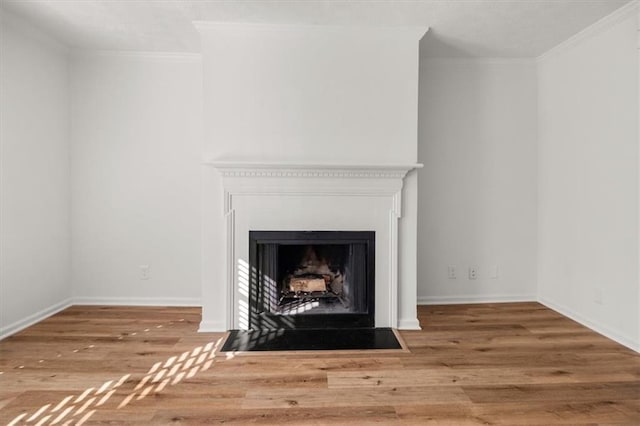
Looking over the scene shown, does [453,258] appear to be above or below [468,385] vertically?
above

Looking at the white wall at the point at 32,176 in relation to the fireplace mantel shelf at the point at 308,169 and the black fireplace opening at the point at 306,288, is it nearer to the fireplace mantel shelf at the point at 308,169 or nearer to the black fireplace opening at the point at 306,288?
the fireplace mantel shelf at the point at 308,169

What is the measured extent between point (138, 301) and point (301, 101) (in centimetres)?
240

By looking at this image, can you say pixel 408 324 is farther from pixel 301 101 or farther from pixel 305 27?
pixel 305 27

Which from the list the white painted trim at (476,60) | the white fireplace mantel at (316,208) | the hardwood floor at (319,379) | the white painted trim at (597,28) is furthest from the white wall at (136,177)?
the white painted trim at (597,28)

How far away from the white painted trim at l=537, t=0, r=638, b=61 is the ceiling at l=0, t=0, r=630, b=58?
0.05m

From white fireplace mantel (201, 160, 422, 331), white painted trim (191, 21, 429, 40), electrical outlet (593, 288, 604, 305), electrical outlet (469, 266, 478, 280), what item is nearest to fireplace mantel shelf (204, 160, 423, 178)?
white fireplace mantel (201, 160, 422, 331)

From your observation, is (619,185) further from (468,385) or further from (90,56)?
(90,56)

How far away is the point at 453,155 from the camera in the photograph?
3.50 metres

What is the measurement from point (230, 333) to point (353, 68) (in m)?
A: 2.24

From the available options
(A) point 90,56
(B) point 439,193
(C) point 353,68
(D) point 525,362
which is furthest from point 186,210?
(D) point 525,362

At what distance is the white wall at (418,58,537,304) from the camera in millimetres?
3482

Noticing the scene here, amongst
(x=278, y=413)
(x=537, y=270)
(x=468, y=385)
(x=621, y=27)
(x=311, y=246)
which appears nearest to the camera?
(x=278, y=413)

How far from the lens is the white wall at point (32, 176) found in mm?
2699

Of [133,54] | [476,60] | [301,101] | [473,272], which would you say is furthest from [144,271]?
[476,60]
